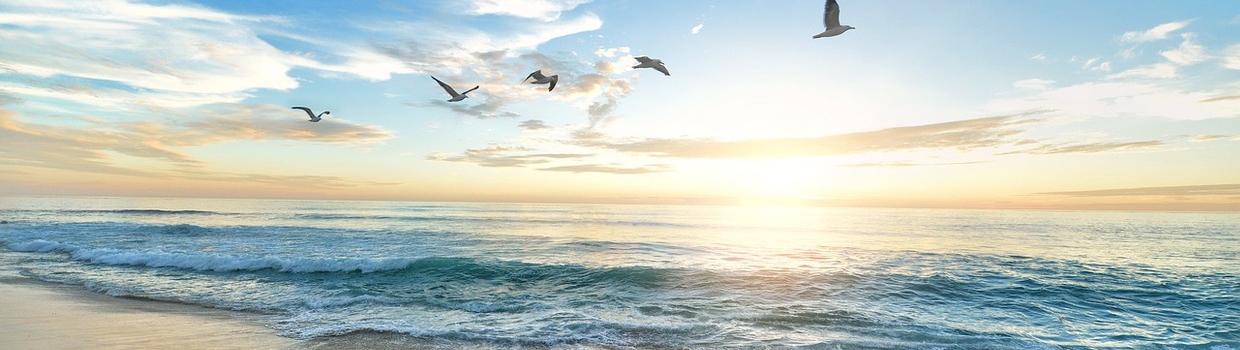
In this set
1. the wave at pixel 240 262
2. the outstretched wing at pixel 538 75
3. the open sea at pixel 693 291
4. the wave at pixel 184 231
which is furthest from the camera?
the wave at pixel 184 231

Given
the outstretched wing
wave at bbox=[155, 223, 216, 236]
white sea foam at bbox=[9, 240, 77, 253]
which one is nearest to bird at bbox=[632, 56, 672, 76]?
the outstretched wing

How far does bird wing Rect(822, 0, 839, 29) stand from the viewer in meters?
9.41

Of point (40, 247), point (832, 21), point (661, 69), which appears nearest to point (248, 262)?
point (40, 247)

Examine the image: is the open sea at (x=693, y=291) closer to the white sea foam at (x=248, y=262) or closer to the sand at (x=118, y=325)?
the white sea foam at (x=248, y=262)

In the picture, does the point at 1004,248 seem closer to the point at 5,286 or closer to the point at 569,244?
the point at 569,244

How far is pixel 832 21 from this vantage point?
31.8 feet

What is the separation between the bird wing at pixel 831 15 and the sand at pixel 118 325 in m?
10.2

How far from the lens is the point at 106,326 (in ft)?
31.9

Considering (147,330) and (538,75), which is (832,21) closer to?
(538,75)

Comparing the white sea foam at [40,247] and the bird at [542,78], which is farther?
the white sea foam at [40,247]

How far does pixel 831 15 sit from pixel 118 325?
531 inches

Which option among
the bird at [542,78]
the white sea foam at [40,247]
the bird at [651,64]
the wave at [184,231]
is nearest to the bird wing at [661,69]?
the bird at [651,64]

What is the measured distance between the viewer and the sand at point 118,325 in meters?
8.65

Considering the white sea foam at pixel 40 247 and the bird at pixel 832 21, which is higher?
the bird at pixel 832 21
